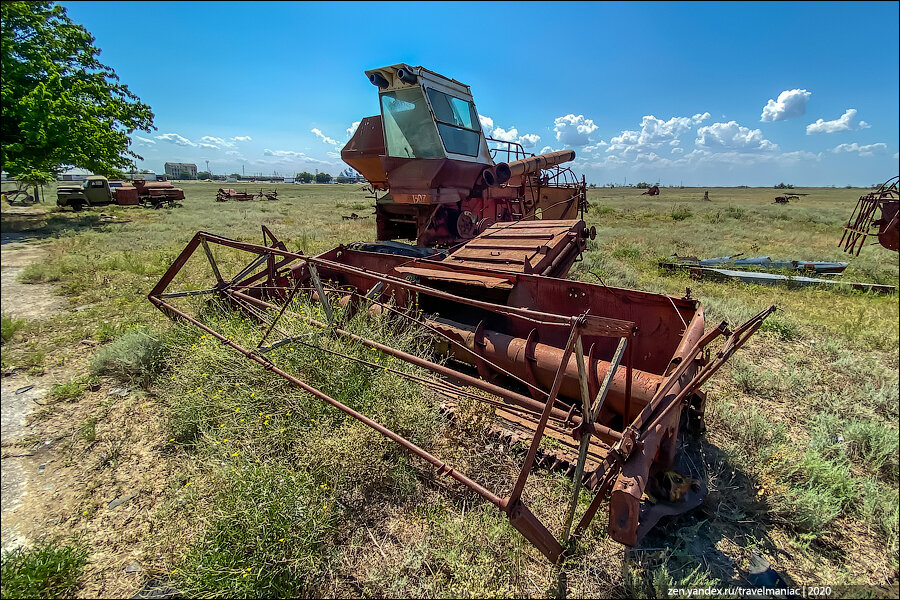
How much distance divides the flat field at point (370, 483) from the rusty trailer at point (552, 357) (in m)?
0.22

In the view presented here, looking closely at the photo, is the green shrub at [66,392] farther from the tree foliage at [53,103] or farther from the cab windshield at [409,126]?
the tree foliage at [53,103]

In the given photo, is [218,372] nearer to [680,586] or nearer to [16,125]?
[680,586]

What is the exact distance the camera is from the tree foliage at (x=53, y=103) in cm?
1341

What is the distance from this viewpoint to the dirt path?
2506 millimetres

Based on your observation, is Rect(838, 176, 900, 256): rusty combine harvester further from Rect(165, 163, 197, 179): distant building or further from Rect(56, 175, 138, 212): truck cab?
Rect(165, 163, 197, 179): distant building

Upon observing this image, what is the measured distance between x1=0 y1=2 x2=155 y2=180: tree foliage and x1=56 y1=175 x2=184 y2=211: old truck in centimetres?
721

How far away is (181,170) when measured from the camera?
139 metres

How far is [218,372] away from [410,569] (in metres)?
2.36

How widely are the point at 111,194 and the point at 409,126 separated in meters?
26.8

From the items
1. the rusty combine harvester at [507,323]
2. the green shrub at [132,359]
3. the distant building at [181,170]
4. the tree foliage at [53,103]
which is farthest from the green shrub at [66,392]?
the distant building at [181,170]

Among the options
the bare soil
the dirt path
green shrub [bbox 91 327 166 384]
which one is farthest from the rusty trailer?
the dirt path

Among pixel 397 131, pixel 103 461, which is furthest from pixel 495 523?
pixel 397 131

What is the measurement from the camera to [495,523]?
2.37 m

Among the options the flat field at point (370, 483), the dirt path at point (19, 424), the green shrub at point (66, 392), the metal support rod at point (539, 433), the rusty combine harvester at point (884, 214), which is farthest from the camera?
the rusty combine harvester at point (884, 214)
